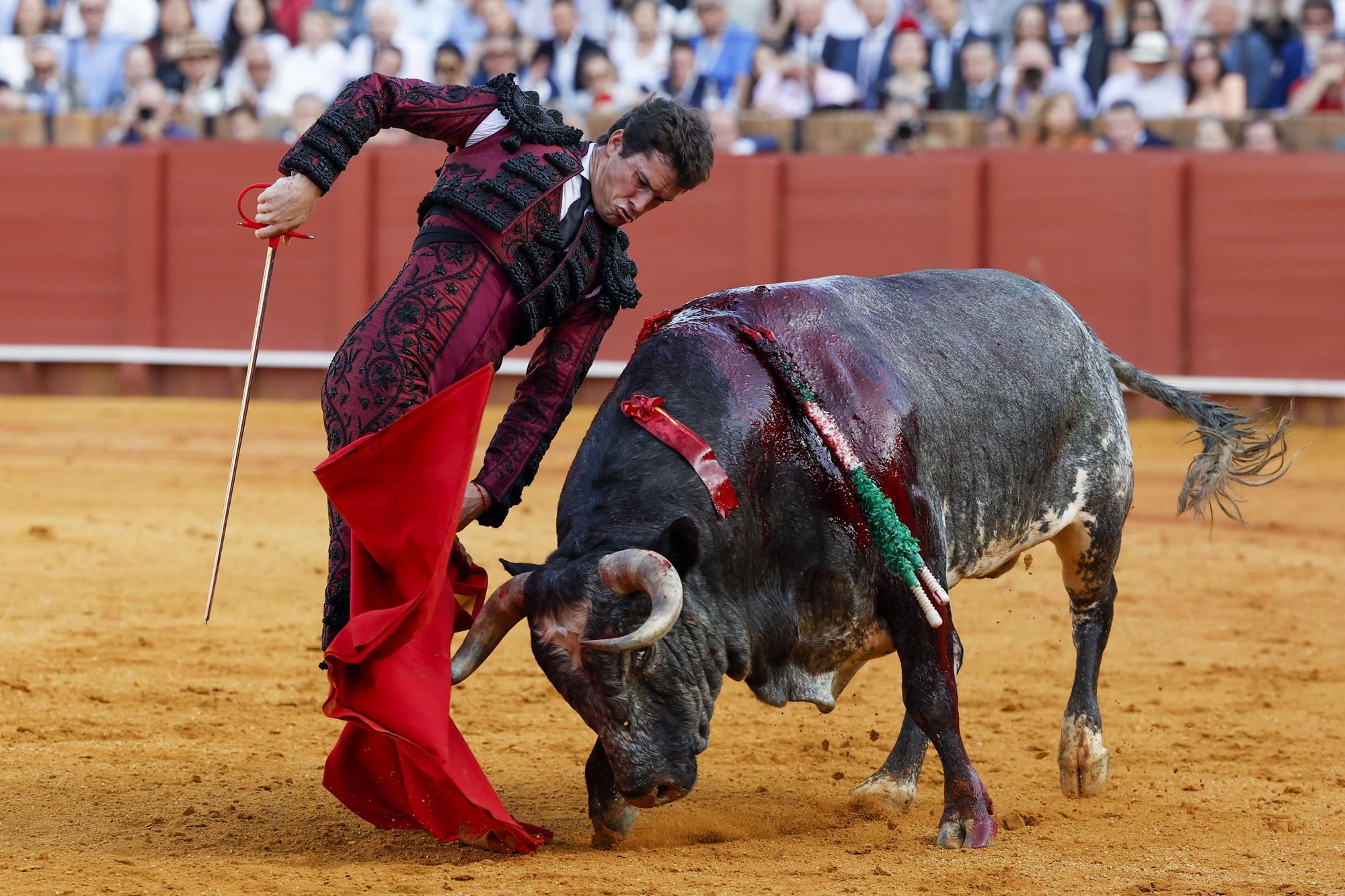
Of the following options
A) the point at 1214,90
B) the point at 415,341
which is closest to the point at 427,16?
the point at 1214,90

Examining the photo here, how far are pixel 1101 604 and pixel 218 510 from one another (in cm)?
404

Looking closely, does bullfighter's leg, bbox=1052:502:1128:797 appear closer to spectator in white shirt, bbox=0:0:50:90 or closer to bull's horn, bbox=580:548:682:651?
bull's horn, bbox=580:548:682:651

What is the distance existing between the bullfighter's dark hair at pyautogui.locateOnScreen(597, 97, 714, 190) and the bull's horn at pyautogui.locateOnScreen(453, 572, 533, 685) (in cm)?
71

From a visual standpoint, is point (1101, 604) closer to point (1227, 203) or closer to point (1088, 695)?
point (1088, 695)

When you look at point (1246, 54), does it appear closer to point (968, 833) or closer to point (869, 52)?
point (869, 52)

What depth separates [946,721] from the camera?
9.52 feet

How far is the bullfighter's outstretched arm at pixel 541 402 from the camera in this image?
298 centimetres

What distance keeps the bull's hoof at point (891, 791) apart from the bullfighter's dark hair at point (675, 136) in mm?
1239

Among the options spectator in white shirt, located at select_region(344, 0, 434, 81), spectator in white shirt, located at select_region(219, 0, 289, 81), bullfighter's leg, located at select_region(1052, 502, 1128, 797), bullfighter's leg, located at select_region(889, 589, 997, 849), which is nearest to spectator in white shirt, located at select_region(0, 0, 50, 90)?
spectator in white shirt, located at select_region(219, 0, 289, 81)

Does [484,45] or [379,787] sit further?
[484,45]

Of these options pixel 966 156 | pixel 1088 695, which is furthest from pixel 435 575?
pixel 966 156

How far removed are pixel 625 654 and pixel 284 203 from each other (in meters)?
0.89

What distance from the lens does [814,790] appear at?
11.1ft

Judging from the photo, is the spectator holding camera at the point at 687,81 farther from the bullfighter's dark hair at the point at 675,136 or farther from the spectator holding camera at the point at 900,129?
the bullfighter's dark hair at the point at 675,136
